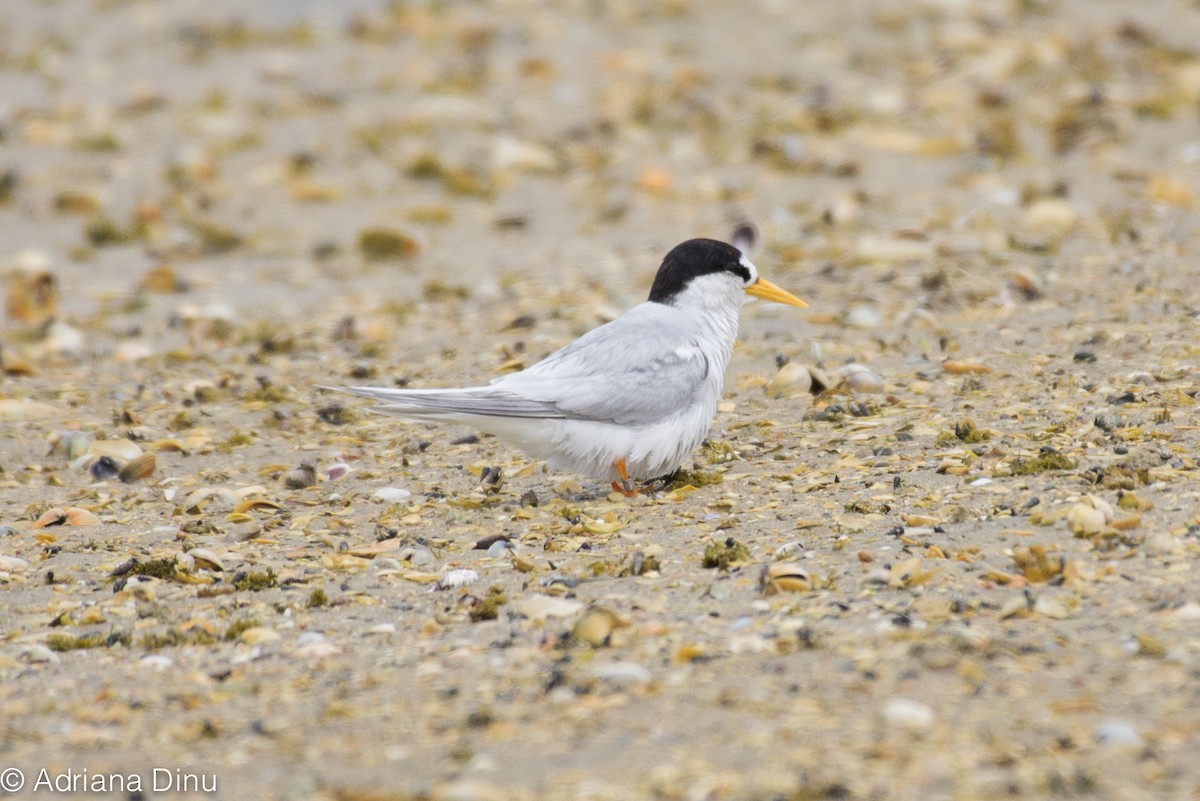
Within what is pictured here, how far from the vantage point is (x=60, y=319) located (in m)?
8.05

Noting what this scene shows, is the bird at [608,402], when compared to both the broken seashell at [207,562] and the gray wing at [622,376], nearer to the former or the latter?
the gray wing at [622,376]

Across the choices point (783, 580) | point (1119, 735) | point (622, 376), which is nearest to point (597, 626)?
point (783, 580)

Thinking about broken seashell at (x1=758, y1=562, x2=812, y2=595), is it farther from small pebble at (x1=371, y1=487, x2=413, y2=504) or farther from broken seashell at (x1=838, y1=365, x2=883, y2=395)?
broken seashell at (x1=838, y1=365, x2=883, y2=395)

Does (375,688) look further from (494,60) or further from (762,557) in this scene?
(494,60)

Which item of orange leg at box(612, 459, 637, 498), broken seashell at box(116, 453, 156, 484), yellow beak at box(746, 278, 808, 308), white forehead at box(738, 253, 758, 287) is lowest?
broken seashell at box(116, 453, 156, 484)

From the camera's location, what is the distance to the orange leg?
5.34 metres

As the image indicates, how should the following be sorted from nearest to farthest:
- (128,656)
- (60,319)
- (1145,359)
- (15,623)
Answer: (128,656) → (15,623) → (1145,359) → (60,319)

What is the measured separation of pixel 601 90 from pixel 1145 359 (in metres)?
6.21

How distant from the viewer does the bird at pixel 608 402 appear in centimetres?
517

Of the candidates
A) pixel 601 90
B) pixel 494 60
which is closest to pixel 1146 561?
pixel 601 90

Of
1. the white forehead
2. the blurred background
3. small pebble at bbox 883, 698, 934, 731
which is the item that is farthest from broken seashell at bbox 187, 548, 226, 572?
the blurred background

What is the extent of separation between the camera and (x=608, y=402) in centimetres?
527

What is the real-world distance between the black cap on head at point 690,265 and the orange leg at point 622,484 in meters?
0.87

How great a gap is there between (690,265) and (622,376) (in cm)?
77
